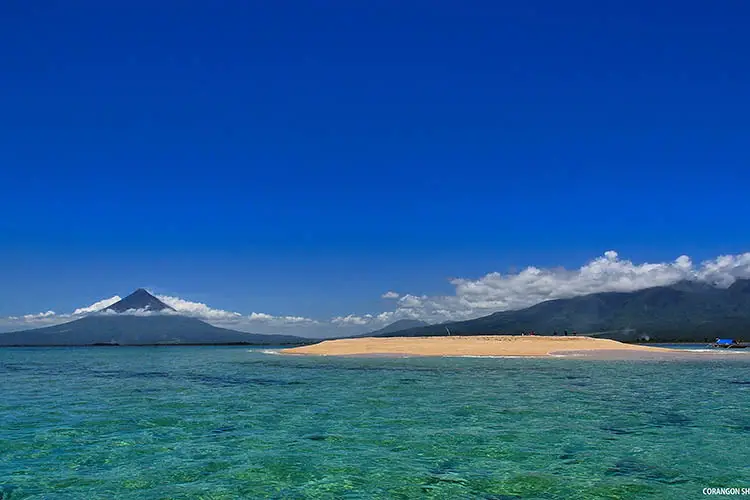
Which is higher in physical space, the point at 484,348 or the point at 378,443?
the point at 378,443

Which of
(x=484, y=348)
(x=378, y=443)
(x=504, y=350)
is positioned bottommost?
(x=504, y=350)

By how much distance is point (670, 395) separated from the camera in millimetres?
34500

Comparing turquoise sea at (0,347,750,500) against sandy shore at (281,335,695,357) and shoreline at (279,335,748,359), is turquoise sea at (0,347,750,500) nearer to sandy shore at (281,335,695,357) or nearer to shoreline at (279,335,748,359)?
shoreline at (279,335,748,359)

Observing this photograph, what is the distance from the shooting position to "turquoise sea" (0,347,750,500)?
14914mm

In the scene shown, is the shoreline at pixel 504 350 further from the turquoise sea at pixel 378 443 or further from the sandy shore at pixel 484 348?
the turquoise sea at pixel 378 443

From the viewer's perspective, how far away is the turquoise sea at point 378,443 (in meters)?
14.9

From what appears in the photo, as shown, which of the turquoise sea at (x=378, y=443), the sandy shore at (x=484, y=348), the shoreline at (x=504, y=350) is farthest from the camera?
the sandy shore at (x=484, y=348)

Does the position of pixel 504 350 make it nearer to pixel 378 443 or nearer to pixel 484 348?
pixel 484 348

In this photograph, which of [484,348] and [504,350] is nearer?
[504,350]

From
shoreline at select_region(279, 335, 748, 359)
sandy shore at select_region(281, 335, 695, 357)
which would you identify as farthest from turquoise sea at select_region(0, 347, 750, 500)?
sandy shore at select_region(281, 335, 695, 357)

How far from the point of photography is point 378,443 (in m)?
20.1

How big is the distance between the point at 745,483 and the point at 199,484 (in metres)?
14.9

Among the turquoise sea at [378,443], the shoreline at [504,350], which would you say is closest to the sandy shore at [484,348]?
the shoreline at [504,350]

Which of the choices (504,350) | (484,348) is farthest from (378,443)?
(484,348)
